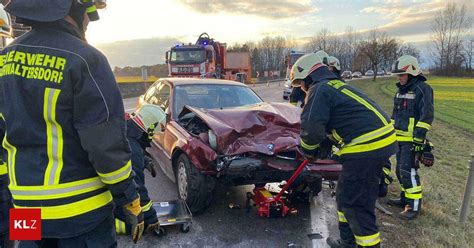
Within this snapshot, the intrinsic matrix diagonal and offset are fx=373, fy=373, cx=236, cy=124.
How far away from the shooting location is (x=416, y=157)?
179 inches

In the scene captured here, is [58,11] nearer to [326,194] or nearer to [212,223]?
[212,223]

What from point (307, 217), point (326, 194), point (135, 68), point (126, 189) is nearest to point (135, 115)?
point (126, 189)

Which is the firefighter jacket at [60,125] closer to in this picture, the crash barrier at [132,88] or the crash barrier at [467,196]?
the crash barrier at [467,196]

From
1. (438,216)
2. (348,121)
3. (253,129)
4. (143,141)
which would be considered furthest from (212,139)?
(438,216)

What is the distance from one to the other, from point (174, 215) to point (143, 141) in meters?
0.98

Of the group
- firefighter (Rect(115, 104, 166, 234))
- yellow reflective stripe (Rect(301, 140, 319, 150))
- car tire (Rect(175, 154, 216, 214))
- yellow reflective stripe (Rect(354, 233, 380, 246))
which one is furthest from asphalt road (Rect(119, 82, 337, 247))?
yellow reflective stripe (Rect(301, 140, 319, 150))

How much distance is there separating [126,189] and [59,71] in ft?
2.14

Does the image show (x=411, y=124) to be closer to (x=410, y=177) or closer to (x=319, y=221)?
(x=410, y=177)

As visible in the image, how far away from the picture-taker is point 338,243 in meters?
3.68

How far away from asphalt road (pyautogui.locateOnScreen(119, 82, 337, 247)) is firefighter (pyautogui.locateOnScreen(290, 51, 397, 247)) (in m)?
0.71

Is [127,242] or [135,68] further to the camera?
[135,68]

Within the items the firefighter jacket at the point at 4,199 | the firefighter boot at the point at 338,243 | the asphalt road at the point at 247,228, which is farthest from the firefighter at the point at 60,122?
the firefighter boot at the point at 338,243

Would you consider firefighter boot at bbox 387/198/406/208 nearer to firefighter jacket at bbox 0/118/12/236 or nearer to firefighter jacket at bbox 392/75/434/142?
firefighter jacket at bbox 392/75/434/142

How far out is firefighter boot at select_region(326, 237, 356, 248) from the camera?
11.7ft
